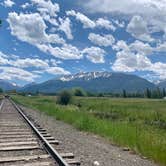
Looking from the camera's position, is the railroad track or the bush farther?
the bush

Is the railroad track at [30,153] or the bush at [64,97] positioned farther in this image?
the bush at [64,97]

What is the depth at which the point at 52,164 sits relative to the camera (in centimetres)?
778

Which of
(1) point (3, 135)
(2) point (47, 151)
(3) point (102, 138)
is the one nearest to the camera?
(2) point (47, 151)

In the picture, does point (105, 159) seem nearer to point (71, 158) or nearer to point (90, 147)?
point (71, 158)

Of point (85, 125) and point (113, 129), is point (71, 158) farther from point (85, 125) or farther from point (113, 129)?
point (85, 125)

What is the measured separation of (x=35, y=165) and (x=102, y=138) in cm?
664

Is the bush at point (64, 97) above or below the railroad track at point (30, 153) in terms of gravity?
above

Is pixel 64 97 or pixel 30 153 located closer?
pixel 30 153

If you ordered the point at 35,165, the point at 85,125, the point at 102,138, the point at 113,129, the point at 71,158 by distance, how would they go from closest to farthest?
1. the point at 35,165
2. the point at 71,158
3. the point at 102,138
4. the point at 113,129
5. the point at 85,125

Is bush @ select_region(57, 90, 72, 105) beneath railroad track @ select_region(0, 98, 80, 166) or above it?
above

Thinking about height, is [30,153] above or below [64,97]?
below

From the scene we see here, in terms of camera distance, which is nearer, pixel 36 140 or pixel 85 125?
pixel 36 140

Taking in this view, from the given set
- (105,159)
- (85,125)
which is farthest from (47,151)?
(85,125)

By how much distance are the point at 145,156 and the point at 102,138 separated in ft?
12.8
